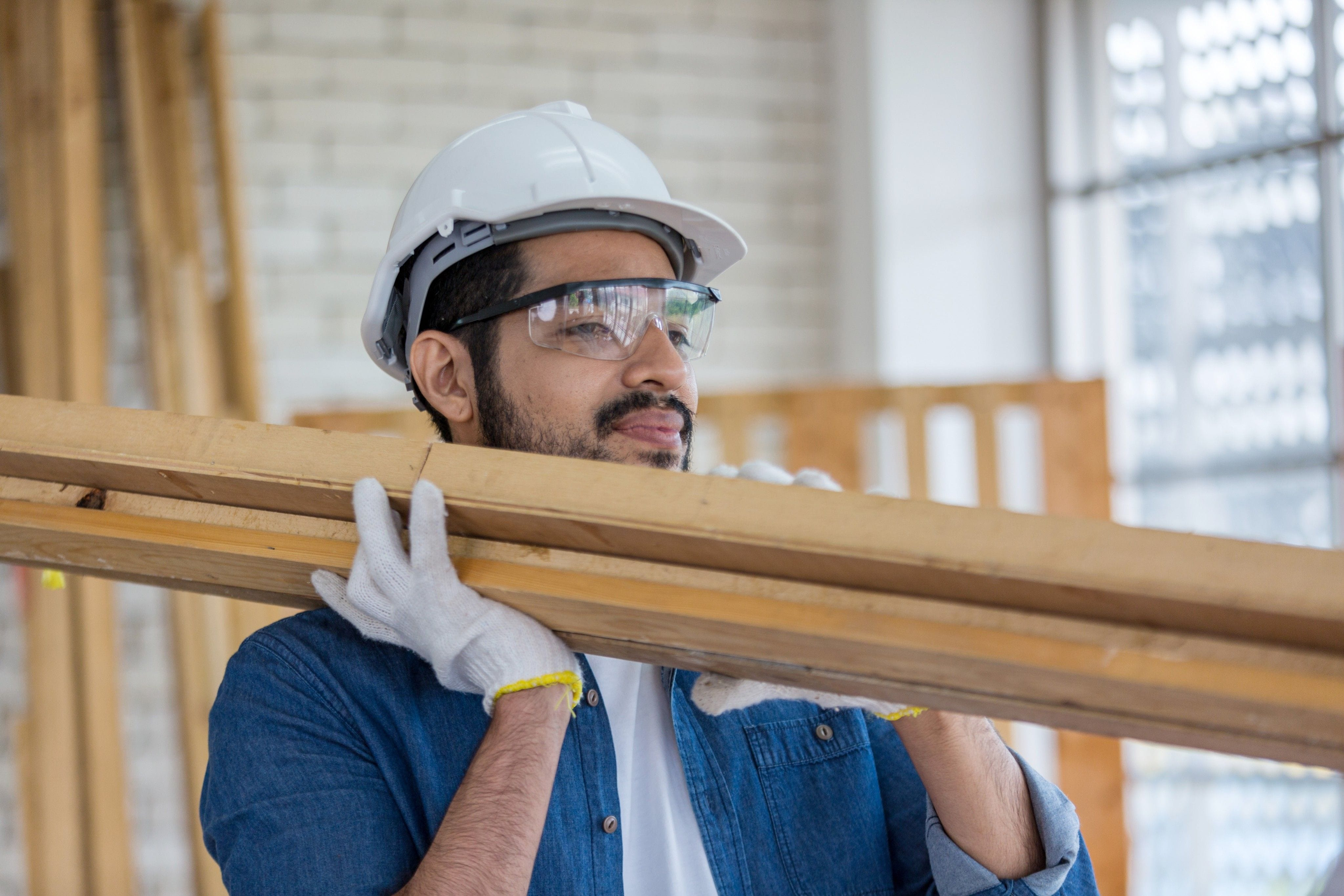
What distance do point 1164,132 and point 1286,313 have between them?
34.9 inches

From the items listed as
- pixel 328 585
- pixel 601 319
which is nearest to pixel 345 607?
pixel 328 585

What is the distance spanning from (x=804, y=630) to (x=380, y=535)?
472 millimetres

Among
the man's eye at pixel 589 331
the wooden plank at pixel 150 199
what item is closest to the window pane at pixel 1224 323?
the man's eye at pixel 589 331

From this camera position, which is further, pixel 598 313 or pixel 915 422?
pixel 915 422

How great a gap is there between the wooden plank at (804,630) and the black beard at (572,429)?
426 mm

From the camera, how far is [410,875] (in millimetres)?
1493

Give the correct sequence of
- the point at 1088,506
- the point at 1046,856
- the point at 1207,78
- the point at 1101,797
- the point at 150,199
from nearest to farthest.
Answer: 1. the point at 1046,856
2. the point at 1101,797
3. the point at 1088,506
4. the point at 150,199
5. the point at 1207,78

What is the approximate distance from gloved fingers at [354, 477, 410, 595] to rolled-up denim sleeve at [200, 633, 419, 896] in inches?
10.5

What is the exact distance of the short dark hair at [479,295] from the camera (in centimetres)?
189

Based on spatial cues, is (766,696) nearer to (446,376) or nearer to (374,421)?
(446,376)

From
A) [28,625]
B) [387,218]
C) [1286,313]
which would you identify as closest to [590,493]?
[28,625]

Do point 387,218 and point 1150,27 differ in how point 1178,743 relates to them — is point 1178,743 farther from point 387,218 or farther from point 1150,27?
point 1150,27

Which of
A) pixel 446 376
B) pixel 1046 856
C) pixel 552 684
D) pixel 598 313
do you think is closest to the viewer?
pixel 552 684

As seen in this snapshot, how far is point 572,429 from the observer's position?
1835 millimetres
